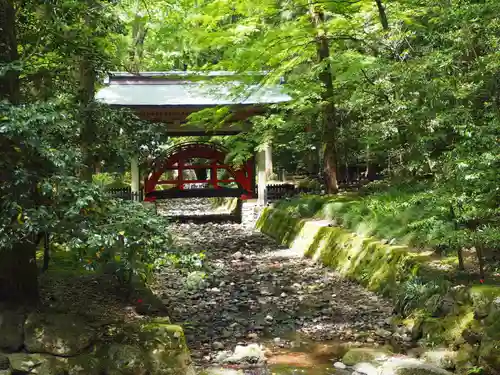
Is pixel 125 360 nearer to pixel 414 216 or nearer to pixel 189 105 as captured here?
pixel 414 216

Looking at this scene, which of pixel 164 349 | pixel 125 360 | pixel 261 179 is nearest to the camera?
pixel 125 360

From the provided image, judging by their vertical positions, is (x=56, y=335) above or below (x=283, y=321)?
above

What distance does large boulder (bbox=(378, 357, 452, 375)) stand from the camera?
15.0ft

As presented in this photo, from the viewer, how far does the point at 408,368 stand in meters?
4.64

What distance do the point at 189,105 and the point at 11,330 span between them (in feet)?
A: 36.6

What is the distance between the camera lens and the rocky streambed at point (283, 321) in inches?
203

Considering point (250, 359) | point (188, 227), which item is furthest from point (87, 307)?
point (188, 227)

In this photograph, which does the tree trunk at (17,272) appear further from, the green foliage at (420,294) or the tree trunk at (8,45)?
the green foliage at (420,294)

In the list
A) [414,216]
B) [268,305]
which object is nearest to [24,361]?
[268,305]

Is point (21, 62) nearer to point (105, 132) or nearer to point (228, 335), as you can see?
point (105, 132)

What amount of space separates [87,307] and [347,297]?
427 cm

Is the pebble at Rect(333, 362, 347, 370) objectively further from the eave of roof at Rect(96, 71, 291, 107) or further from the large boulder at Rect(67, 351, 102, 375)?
the eave of roof at Rect(96, 71, 291, 107)

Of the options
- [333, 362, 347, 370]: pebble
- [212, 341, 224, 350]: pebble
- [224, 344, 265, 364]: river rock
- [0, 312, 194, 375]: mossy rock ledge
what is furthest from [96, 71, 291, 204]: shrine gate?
[0, 312, 194, 375]: mossy rock ledge

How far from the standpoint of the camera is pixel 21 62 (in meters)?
3.85
